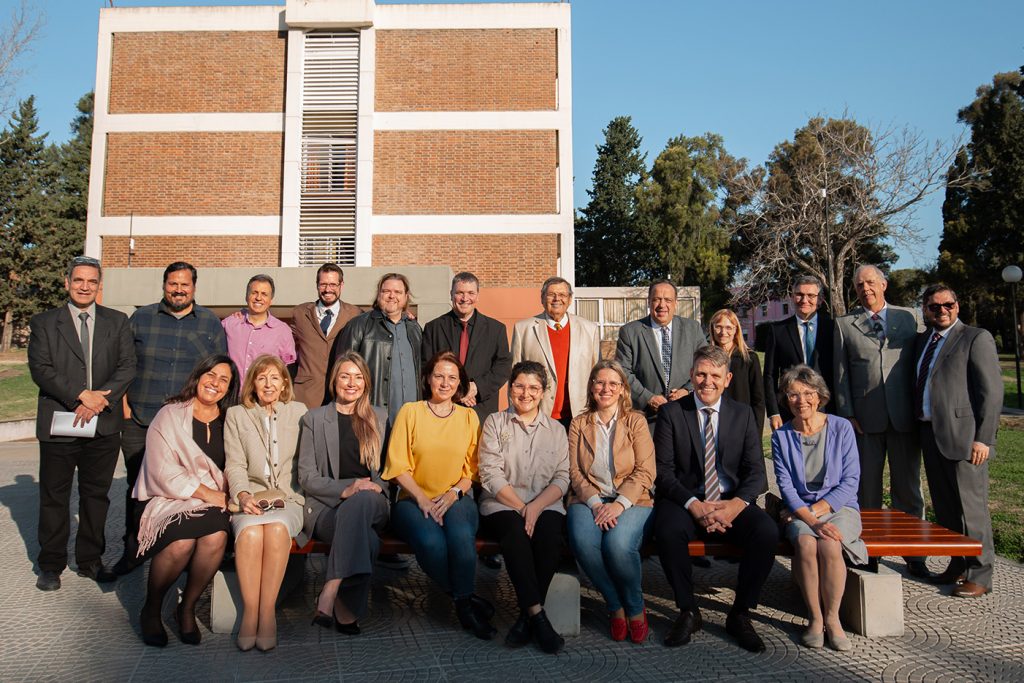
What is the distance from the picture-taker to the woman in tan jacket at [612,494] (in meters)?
3.89

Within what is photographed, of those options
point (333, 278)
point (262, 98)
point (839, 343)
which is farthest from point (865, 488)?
point (262, 98)

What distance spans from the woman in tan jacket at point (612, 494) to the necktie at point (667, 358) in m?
1.02

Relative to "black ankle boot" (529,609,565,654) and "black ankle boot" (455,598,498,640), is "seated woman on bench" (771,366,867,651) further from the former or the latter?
"black ankle boot" (455,598,498,640)

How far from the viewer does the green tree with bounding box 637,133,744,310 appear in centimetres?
4053

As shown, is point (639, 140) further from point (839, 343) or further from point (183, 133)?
point (839, 343)

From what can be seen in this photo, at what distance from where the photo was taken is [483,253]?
19.9m

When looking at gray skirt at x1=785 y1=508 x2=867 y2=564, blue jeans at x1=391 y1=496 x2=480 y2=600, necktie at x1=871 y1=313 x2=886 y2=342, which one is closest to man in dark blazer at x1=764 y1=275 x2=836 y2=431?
necktie at x1=871 y1=313 x2=886 y2=342

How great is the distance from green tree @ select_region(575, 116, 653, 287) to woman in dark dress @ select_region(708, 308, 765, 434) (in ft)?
131

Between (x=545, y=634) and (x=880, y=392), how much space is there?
10.3 feet

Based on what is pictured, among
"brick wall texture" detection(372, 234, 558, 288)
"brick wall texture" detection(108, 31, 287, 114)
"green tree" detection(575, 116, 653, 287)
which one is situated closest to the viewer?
"brick wall texture" detection(372, 234, 558, 288)

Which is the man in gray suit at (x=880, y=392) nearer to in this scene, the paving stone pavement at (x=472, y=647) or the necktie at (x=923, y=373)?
the necktie at (x=923, y=373)

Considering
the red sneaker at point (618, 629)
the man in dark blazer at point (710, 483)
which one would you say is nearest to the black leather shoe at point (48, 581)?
the red sneaker at point (618, 629)

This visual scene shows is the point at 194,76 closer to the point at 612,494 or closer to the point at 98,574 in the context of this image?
the point at 98,574

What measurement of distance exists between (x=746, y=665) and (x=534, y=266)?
1683cm
